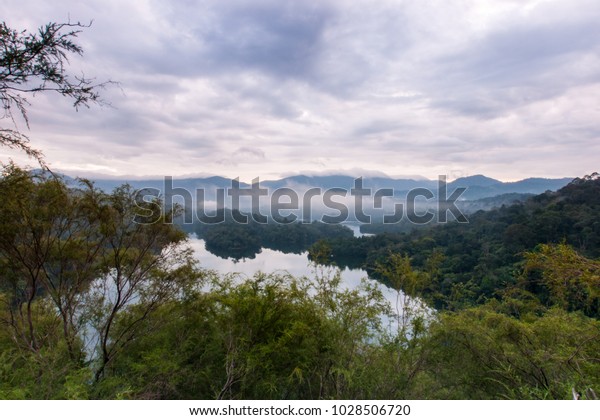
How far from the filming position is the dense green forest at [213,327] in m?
4.43

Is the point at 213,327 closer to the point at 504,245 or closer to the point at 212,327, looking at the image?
the point at 212,327

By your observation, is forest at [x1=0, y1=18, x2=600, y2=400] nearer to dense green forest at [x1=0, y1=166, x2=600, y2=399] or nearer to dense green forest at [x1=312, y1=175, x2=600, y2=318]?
dense green forest at [x1=0, y1=166, x2=600, y2=399]

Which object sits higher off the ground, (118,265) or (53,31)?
(53,31)

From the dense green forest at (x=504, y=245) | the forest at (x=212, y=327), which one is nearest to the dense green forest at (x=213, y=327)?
the forest at (x=212, y=327)

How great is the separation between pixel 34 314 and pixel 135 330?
201cm

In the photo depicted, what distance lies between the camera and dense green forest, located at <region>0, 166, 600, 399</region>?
4.43 metres

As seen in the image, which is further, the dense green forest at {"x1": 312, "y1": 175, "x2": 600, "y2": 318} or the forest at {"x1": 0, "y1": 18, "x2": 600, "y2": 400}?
the dense green forest at {"x1": 312, "y1": 175, "x2": 600, "y2": 318}

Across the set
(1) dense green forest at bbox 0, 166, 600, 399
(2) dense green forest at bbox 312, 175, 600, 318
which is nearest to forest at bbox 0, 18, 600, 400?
(1) dense green forest at bbox 0, 166, 600, 399

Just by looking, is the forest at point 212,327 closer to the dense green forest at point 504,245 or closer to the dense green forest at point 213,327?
the dense green forest at point 213,327

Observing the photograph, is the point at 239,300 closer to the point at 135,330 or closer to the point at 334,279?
the point at 334,279

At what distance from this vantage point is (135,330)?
18.5 ft

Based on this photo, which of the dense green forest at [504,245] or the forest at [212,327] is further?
the dense green forest at [504,245]

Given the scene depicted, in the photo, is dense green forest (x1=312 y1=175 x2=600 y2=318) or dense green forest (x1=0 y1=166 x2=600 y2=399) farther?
dense green forest (x1=312 y1=175 x2=600 y2=318)
